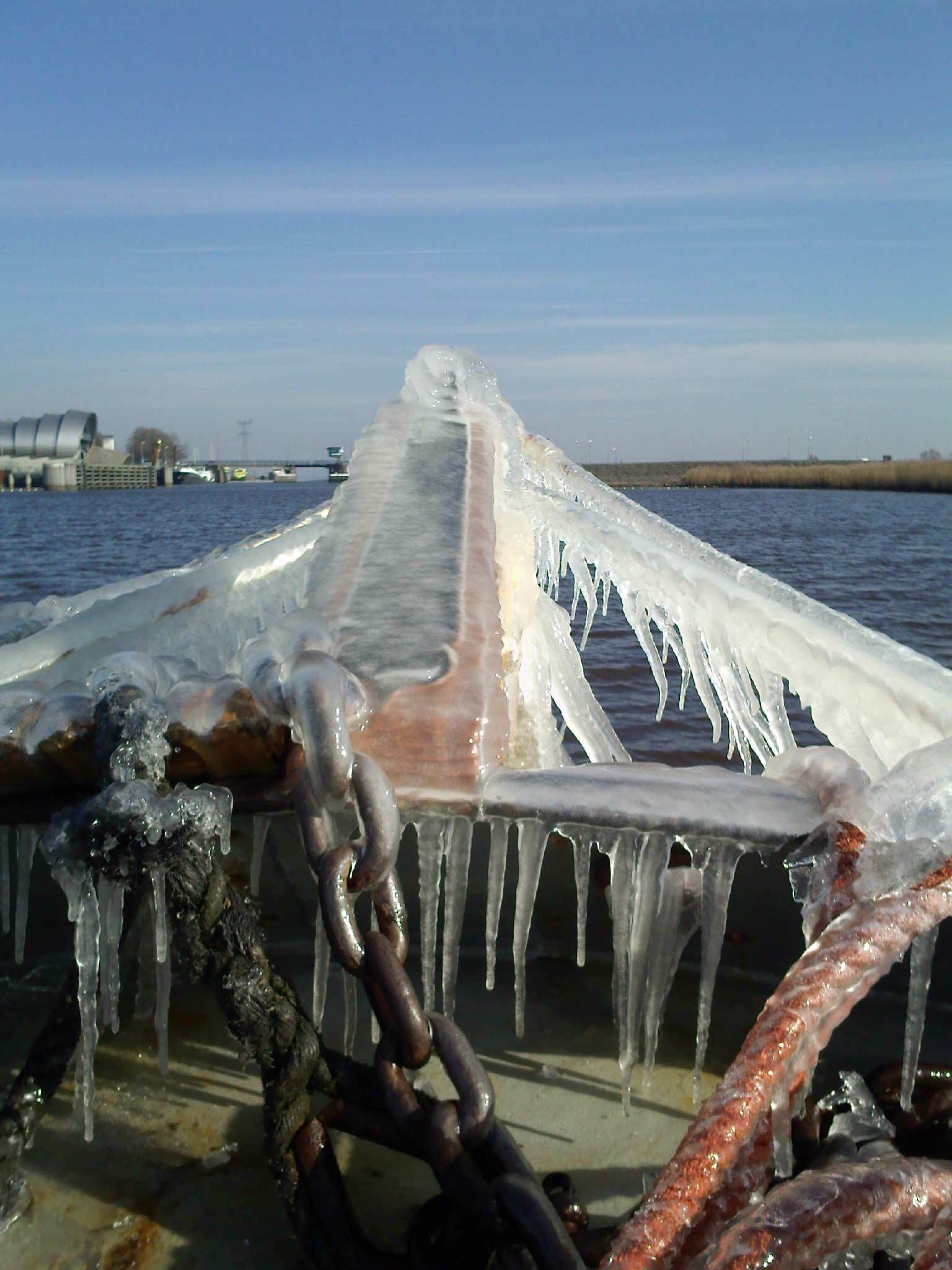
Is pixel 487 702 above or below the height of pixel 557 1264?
above

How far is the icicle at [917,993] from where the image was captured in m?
1.62

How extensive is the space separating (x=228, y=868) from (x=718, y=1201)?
2.26 m

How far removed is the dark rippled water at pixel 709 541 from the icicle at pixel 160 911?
5.08 metres

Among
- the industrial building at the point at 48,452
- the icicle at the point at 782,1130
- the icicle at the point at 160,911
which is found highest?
the industrial building at the point at 48,452

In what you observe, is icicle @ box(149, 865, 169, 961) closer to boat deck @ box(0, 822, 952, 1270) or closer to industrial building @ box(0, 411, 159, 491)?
boat deck @ box(0, 822, 952, 1270)

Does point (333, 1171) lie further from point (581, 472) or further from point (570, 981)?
point (581, 472)

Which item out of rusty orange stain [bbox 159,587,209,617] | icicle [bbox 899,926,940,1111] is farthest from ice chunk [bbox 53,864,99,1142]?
icicle [bbox 899,926,940,1111]

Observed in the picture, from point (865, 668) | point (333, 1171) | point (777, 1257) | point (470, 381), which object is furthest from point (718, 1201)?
point (470, 381)

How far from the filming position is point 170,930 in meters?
1.83

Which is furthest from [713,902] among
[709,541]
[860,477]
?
[860,477]

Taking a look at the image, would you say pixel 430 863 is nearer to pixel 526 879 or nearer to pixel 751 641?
pixel 526 879

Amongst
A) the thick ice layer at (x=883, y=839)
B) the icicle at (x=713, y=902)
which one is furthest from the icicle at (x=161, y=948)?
the thick ice layer at (x=883, y=839)

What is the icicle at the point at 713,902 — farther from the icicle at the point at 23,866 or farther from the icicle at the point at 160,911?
the icicle at the point at 23,866

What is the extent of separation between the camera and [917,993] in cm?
168
